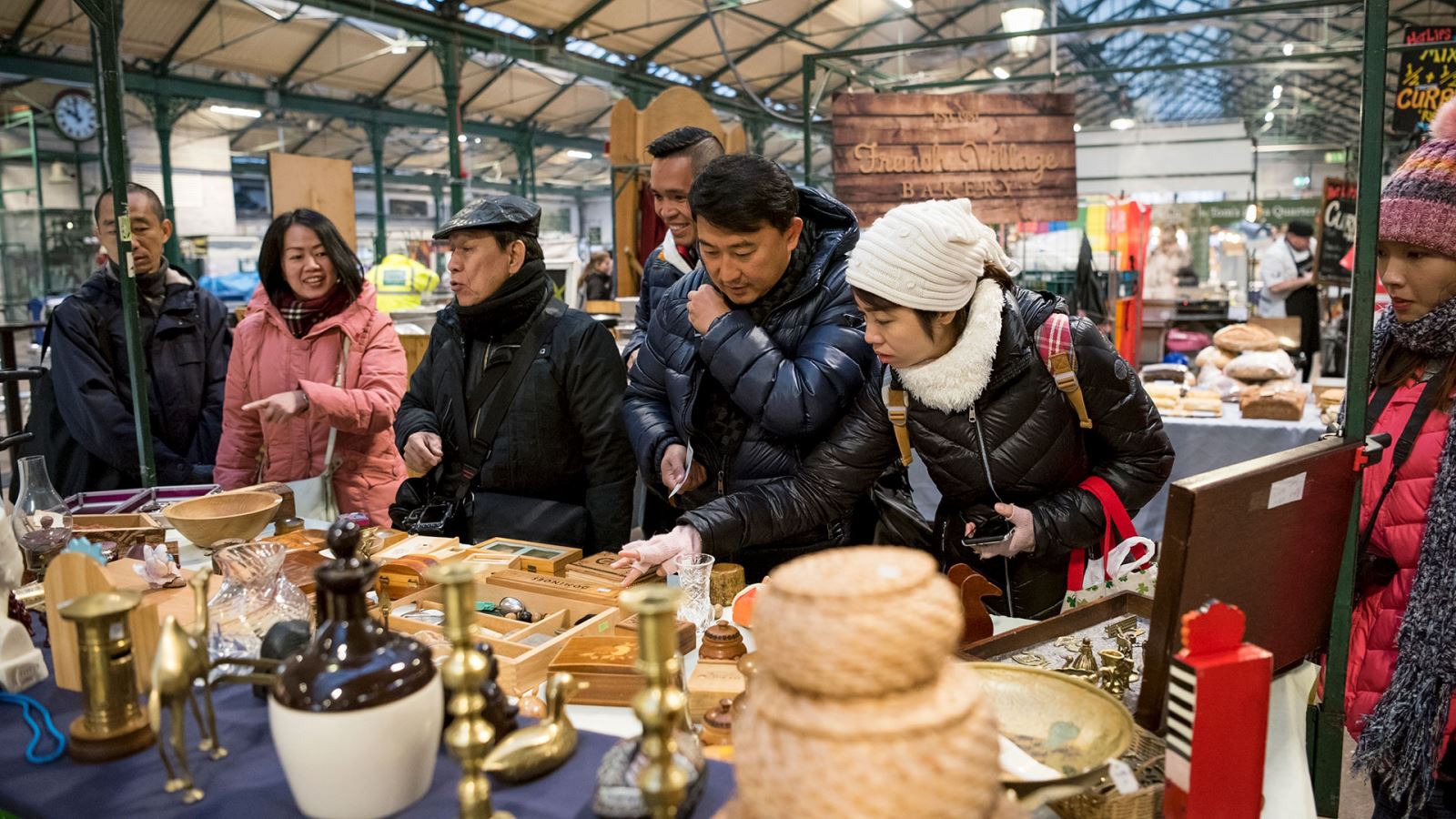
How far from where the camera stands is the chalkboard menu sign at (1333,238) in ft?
21.7

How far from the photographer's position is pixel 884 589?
75 centimetres

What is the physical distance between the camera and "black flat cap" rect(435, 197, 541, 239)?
2.61 metres

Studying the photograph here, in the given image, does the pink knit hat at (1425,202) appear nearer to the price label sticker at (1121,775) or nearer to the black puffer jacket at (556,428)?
the price label sticker at (1121,775)

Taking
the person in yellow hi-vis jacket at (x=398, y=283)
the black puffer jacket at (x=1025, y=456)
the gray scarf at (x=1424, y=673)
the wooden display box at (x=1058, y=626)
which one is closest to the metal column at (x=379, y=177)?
the person in yellow hi-vis jacket at (x=398, y=283)

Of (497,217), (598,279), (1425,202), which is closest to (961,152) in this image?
(497,217)

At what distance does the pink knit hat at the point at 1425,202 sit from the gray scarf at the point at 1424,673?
0.42ft

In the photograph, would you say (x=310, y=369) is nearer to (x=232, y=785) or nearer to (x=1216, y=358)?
(x=232, y=785)

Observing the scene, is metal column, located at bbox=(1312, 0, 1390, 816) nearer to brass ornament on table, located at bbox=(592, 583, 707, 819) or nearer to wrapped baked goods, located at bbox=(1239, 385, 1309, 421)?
brass ornament on table, located at bbox=(592, 583, 707, 819)

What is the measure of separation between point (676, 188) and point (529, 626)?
5.03 ft

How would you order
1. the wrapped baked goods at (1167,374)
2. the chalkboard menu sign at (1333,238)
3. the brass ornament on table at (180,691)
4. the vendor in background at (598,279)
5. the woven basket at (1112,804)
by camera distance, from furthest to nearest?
the vendor in background at (598,279), the chalkboard menu sign at (1333,238), the wrapped baked goods at (1167,374), the woven basket at (1112,804), the brass ornament on table at (180,691)

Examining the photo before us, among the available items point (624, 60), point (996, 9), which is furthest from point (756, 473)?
point (996, 9)

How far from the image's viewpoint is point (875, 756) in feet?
2.39

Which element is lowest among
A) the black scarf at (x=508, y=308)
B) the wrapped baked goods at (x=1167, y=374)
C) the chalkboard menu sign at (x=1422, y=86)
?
the wrapped baked goods at (x=1167, y=374)

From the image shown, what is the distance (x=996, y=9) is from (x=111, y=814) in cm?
1908
